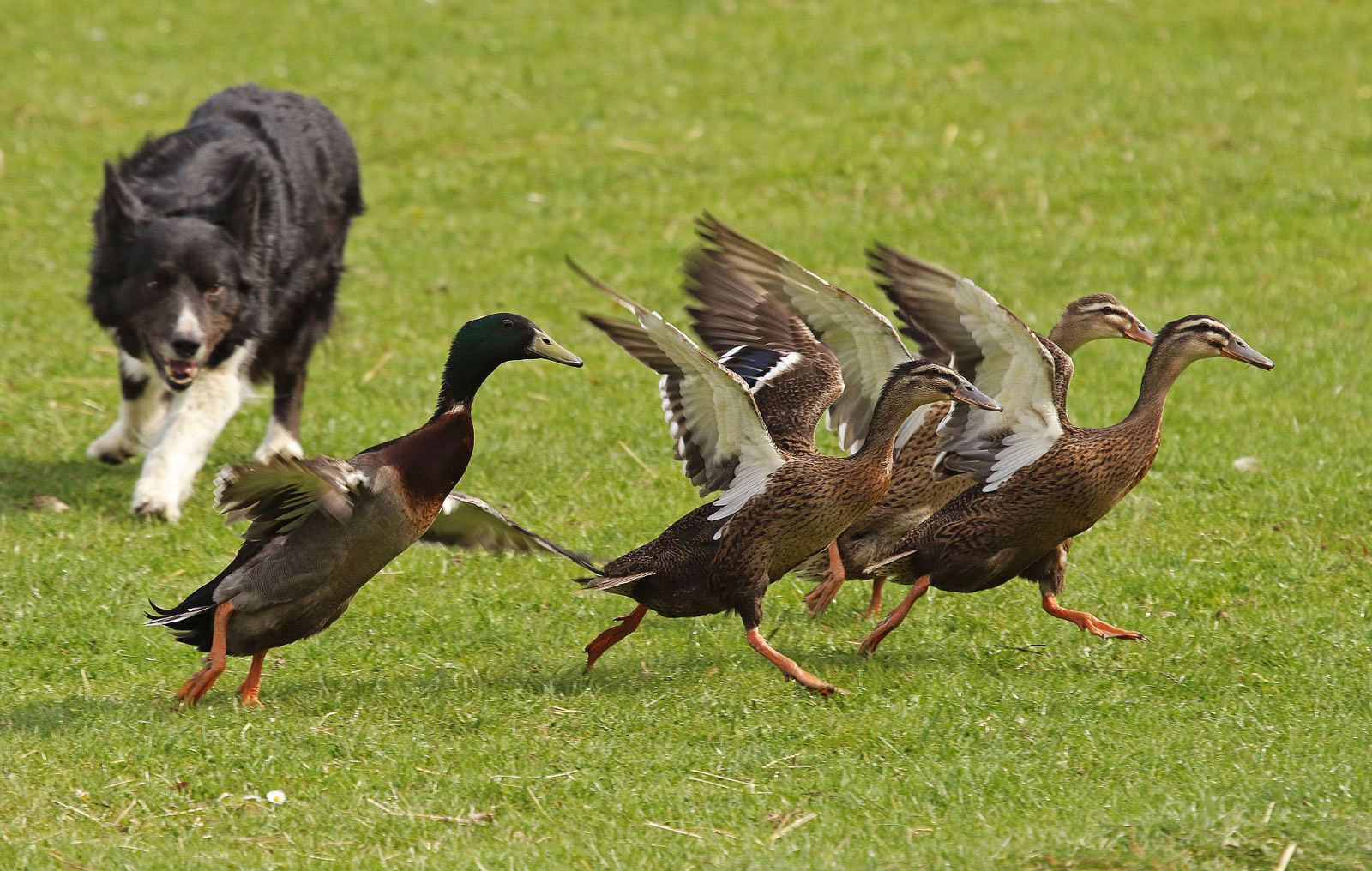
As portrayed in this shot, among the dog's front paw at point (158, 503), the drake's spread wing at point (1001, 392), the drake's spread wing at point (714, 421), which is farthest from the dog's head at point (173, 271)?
the drake's spread wing at point (1001, 392)


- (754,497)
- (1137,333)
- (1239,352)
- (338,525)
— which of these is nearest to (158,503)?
(338,525)

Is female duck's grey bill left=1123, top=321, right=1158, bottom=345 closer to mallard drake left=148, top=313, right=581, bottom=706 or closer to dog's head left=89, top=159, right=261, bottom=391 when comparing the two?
mallard drake left=148, top=313, right=581, bottom=706

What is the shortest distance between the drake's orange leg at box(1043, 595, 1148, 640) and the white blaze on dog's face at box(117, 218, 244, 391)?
14.5 feet

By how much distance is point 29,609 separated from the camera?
22.7ft

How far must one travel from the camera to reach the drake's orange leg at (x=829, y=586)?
22.3 feet

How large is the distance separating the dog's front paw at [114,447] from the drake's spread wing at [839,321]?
408 cm

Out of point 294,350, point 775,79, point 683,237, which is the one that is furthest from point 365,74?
point 294,350

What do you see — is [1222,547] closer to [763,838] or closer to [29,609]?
[763,838]

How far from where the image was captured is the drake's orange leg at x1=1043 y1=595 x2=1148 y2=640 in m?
6.66

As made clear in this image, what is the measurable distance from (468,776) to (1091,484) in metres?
2.66

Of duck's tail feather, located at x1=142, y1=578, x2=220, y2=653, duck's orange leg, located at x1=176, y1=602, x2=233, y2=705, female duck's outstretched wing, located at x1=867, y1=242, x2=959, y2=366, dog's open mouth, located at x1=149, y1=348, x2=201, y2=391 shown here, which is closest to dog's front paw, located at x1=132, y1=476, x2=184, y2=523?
dog's open mouth, located at x1=149, y1=348, x2=201, y2=391

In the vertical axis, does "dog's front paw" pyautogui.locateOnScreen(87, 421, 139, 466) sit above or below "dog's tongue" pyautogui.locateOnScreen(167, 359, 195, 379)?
below

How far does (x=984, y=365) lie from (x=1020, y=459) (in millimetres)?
416

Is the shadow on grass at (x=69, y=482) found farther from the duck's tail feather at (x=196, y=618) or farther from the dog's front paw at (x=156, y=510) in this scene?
the duck's tail feather at (x=196, y=618)
